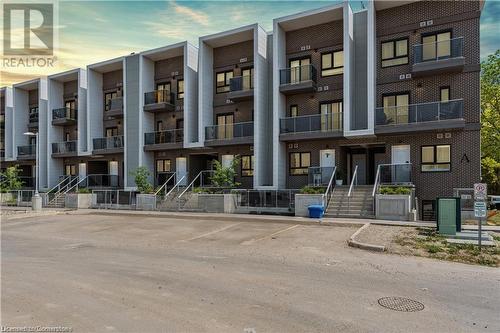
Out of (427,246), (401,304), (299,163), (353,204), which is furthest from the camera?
(299,163)

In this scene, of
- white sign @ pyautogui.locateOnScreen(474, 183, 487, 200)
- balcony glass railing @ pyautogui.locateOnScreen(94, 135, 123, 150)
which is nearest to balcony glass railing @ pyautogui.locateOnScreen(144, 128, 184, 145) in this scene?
balcony glass railing @ pyautogui.locateOnScreen(94, 135, 123, 150)

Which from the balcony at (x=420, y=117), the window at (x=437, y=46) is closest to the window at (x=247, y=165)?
the balcony at (x=420, y=117)

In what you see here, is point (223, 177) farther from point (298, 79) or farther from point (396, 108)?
point (396, 108)

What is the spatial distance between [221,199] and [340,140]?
856 cm

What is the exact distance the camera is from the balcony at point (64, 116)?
3766 cm

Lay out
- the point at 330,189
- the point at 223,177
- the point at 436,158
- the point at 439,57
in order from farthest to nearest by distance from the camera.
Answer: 1. the point at 223,177
2. the point at 330,189
3. the point at 436,158
4. the point at 439,57

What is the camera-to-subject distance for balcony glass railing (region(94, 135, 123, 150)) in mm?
33688

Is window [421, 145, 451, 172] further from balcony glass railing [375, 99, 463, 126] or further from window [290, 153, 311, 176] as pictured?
window [290, 153, 311, 176]

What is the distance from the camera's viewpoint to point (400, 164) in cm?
2112

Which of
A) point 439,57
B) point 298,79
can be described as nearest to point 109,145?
point 298,79

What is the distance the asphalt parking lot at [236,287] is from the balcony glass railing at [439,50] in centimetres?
1346

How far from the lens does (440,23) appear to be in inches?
853

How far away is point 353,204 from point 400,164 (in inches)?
146

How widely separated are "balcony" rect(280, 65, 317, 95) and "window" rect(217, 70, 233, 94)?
5.53 meters
